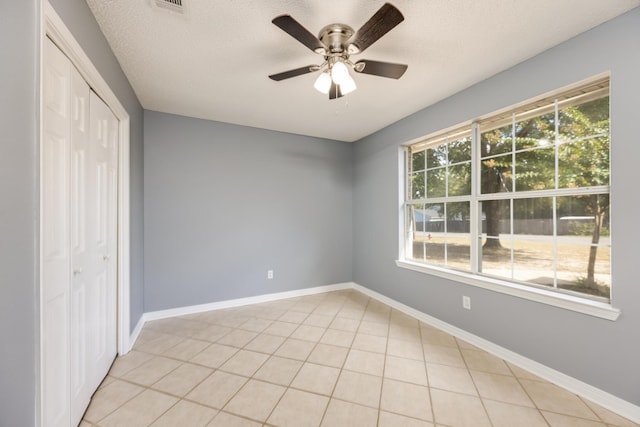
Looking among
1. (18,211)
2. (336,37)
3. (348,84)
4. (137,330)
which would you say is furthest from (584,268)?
(137,330)

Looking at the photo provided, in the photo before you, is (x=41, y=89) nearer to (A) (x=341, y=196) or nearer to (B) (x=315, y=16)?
(B) (x=315, y=16)

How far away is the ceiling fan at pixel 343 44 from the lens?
Result: 1.30 metres

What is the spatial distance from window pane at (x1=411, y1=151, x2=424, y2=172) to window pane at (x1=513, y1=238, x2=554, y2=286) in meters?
1.37

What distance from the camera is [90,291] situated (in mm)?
1662

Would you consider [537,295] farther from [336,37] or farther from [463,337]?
[336,37]

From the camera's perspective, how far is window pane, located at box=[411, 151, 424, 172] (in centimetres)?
315

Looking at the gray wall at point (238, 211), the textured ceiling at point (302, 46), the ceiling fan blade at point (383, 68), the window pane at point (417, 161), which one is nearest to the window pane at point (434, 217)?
the window pane at point (417, 161)

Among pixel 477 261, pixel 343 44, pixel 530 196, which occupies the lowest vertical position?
pixel 477 261

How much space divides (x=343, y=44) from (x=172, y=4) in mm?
1042

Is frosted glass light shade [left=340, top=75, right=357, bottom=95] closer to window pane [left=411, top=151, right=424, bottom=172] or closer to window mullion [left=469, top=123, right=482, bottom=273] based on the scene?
window mullion [left=469, top=123, right=482, bottom=273]

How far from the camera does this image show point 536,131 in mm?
2078

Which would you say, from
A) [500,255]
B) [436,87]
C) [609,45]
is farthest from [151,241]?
[609,45]

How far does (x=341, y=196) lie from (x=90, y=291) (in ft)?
10.6

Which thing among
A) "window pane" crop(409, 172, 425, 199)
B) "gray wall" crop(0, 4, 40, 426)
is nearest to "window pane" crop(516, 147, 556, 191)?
"window pane" crop(409, 172, 425, 199)
